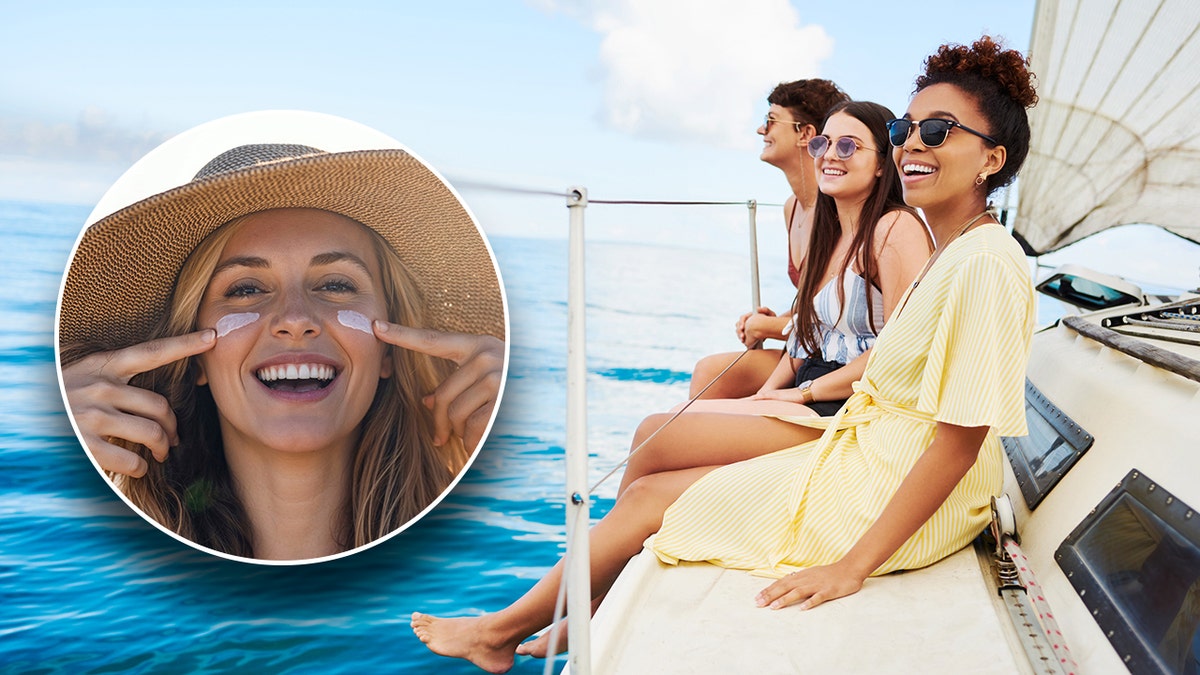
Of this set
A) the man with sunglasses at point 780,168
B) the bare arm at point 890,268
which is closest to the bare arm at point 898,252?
the bare arm at point 890,268

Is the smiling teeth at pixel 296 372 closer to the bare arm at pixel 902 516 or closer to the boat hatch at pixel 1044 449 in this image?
the bare arm at pixel 902 516

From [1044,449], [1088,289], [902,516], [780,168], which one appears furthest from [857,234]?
[1088,289]

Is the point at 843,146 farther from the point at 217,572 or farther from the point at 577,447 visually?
the point at 217,572

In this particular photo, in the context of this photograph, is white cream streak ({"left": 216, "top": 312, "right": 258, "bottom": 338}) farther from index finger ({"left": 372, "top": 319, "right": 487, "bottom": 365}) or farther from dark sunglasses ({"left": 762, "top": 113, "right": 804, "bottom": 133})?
dark sunglasses ({"left": 762, "top": 113, "right": 804, "bottom": 133})

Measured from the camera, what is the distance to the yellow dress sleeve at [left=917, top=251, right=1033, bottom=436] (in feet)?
4.82

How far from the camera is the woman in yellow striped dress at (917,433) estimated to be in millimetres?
1502

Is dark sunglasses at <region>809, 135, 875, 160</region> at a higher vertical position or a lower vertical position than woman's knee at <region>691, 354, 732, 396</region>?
higher

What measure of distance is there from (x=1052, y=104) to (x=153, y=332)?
184 inches

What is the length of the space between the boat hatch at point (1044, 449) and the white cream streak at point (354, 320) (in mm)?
1133

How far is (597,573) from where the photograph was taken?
6.12ft

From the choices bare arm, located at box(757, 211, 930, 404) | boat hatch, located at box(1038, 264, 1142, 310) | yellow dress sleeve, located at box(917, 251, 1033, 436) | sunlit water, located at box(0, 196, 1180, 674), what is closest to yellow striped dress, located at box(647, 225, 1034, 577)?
yellow dress sleeve, located at box(917, 251, 1033, 436)

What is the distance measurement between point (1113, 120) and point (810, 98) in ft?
8.46

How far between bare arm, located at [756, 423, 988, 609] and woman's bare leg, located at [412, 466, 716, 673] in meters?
0.37

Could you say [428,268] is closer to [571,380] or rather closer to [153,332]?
[153,332]
